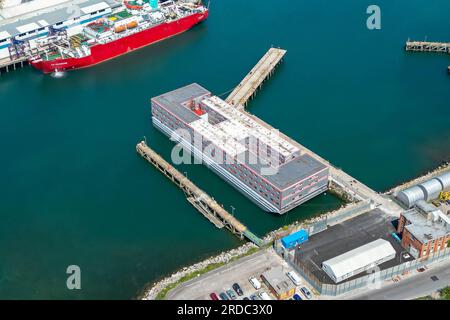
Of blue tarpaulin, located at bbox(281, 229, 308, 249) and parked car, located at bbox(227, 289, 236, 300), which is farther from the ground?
blue tarpaulin, located at bbox(281, 229, 308, 249)

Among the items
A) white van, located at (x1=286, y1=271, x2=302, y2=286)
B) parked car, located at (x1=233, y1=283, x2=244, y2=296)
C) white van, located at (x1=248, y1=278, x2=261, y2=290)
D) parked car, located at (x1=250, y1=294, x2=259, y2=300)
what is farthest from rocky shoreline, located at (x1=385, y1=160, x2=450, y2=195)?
parked car, located at (x1=233, y1=283, x2=244, y2=296)

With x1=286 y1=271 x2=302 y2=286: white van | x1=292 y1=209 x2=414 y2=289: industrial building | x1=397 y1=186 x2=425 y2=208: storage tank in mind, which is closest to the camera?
x1=286 y1=271 x2=302 y2=286: white van

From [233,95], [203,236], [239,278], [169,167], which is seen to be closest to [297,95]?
[233,95]

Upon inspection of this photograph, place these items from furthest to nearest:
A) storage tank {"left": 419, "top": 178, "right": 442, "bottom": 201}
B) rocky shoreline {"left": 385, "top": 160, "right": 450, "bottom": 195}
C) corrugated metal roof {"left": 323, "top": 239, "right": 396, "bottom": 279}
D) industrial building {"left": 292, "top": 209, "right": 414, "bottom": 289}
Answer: rocky shoreline {"left": 385, "top": 160, "right": 450, "bottom": 195}
storage tank {"left": 419, "top": 178, "right": 442, "bottom": 201}
industrial building {"left": 292, "top": 209, "right": 414, "bottom": 289}
corrugated metal roof {"left": 323, "top": 239, "right": 396, "bottom": 279}

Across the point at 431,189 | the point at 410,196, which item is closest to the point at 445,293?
the point at 410,196

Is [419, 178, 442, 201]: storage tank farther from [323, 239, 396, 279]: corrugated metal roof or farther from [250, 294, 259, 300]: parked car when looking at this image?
[250, 294, 259, 300]: parked car

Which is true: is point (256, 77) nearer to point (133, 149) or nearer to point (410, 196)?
point (133, 149)
